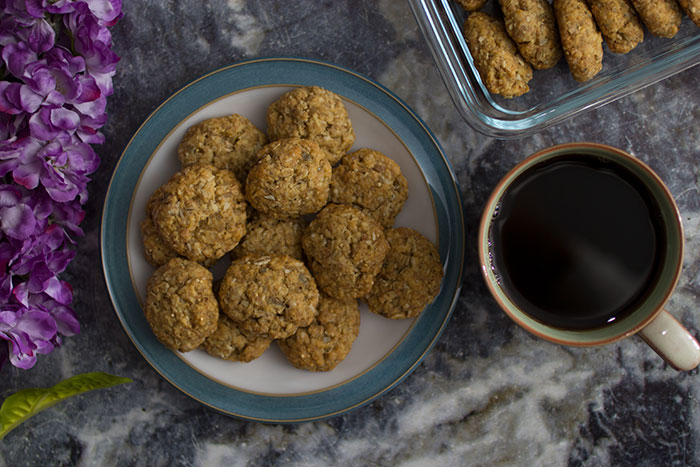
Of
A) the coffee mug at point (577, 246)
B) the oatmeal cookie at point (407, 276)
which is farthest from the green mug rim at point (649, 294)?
the oatmeal cookie at point (407, 276)

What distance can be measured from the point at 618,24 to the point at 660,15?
0.09 metres

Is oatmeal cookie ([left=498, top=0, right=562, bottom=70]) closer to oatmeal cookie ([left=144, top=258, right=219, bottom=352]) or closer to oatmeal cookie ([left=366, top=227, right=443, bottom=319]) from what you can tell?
oatmeal cookie ([left=366, top=227, right=443, bottom=319])

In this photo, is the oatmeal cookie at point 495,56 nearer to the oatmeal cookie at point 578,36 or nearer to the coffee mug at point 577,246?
the oatmeal cookie at point 578,36

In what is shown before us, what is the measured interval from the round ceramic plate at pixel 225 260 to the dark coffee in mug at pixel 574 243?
0.13m

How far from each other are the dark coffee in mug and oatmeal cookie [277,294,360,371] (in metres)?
0.34

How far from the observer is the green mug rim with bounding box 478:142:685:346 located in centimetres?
114

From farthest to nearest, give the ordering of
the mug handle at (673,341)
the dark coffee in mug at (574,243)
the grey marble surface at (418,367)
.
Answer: the grey marble surface at (418,367)
the dark coffee in mug at (574,243)
the mug handle at (673,341)

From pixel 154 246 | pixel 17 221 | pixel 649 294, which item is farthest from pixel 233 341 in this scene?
pixel 649 294

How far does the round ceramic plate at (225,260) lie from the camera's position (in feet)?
4.27

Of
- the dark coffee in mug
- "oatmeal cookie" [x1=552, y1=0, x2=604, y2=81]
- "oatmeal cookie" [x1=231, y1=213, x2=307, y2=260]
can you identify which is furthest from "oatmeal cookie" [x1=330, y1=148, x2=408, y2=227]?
"oatmeal cookie" [x1=552, y1=0, x2=604, y2=81]

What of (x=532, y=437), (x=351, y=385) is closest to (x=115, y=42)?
(x=351, y=385)

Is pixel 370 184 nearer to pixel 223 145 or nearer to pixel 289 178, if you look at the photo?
pixel 289 178

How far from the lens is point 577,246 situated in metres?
1.24

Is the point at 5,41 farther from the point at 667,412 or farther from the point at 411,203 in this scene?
the point at 667,412
